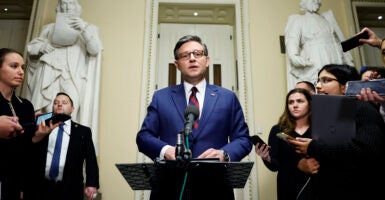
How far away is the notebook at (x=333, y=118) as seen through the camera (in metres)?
1.70

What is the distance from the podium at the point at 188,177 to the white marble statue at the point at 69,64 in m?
2.77

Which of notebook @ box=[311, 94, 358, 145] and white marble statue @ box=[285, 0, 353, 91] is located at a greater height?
white marble statue @ box=[285, 0, 353, 91]

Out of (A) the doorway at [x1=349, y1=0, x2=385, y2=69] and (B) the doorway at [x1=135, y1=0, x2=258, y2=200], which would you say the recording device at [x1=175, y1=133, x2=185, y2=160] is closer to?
(B) the doorway at [x1=135, y1=0, x2=258, y2=200]

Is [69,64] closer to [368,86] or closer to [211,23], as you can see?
[211,23]

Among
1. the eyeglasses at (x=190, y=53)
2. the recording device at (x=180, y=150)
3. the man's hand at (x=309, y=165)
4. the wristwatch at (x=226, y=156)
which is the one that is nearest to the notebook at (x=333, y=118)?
the man's hand at (x=309, y=165)

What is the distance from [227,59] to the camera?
17.2ft

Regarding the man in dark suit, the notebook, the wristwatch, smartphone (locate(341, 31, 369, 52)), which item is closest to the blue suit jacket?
the wristwatch

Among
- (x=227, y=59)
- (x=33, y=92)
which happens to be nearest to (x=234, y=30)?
(x=227, y=59)

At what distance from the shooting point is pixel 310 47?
439 cm

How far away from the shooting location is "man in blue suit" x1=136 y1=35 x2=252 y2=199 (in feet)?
5.78

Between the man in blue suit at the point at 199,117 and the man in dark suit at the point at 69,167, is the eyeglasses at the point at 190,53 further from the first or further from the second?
the man in dark suit at the point at 69,167

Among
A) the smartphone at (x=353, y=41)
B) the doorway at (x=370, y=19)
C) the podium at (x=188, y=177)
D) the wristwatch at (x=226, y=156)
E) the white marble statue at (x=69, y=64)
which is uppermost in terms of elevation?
the doorway at (x=370, y=19)

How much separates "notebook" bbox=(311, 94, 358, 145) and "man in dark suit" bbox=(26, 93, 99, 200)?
1.91 meters

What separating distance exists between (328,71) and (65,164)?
86.6 inches
